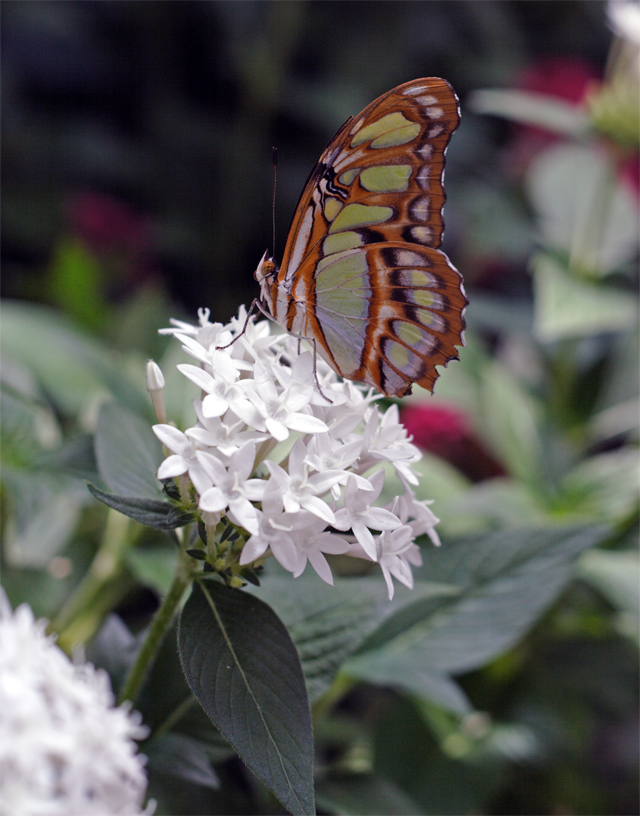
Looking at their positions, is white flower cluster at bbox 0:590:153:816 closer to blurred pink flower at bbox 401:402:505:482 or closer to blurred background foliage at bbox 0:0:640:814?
blurred background foliage at bbox 0:0:640:814

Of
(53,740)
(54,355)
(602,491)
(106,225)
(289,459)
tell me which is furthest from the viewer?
(106,225)

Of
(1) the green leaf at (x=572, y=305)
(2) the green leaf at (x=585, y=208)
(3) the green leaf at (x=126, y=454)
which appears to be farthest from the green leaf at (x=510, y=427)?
(3) the green leaf at (x=126, y=454)

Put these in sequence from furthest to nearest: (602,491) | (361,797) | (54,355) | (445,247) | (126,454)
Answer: (445,247) < (54,355) < (602,491) < (361,797) < (126,454)

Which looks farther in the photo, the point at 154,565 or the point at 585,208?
the point at 585,208

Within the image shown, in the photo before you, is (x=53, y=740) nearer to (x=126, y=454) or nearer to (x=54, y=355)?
(x=126, y=454)

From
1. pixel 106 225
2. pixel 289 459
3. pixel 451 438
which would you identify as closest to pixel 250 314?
pixel 289 459

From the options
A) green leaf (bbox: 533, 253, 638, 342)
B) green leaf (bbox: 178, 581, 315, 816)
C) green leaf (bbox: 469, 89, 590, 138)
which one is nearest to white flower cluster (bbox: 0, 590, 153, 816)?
green leaf (bbox: 178, 581, 315, 816)

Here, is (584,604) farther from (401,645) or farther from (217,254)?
(217,254)
